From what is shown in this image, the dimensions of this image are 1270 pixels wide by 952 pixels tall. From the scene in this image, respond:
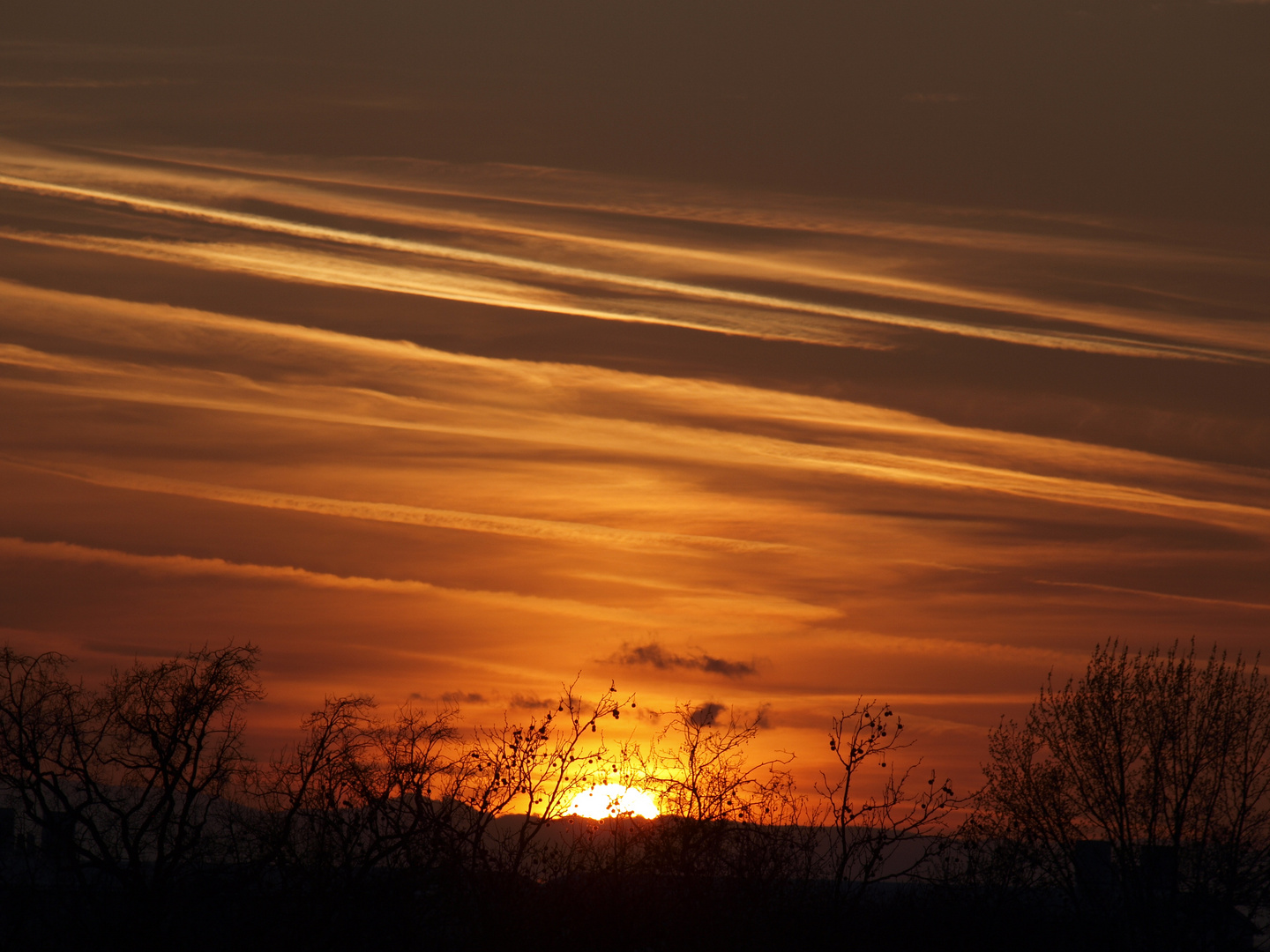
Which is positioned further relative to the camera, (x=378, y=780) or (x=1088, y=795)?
(x=1088, y=795)

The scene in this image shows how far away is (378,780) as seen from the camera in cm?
2845

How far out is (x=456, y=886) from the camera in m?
27.3

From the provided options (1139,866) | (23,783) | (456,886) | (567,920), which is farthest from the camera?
(1139,866)

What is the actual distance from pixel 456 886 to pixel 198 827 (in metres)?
7.55

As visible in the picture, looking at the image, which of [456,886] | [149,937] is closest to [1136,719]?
[456,886]

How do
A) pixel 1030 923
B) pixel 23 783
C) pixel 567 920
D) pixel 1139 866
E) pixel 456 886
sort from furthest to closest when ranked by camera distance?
pixel 1139 866, pixel 1030 923, pixel 23 783, pixel 567 920, pixel 456 886

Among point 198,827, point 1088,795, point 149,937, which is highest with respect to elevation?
point 1088,795

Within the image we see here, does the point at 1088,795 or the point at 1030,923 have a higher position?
the point at 1088,795

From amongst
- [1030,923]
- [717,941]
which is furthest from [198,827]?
[1030,923]

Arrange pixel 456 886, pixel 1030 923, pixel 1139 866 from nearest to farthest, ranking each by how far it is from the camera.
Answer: pixel 456 886
pixel 1030 923
pixel 1139 866

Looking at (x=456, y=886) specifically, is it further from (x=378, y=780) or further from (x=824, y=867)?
(x=824, y=867)

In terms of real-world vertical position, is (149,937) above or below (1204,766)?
below

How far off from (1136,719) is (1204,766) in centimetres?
230

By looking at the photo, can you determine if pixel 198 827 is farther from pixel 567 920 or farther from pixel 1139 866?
pixel 1139 866
